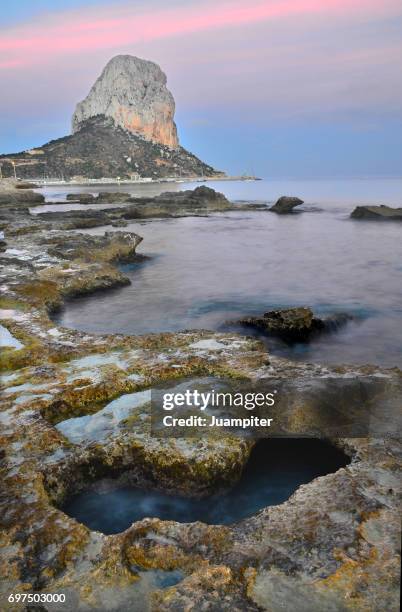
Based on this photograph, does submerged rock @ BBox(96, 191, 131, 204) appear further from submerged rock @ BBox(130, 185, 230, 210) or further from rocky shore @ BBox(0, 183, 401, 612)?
rocky shore @ BBox(0, 183, 401, 612)

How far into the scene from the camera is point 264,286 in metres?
19.1

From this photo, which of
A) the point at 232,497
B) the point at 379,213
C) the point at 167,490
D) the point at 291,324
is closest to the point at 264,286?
the point at 291,324

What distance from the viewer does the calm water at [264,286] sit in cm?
1254

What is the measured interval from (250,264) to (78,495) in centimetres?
2027

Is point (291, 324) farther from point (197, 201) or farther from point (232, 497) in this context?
point (197, 201)

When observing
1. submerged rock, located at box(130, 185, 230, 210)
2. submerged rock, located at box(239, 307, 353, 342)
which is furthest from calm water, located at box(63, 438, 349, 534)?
submerged rock, located at box(130, 185, 230, 210)

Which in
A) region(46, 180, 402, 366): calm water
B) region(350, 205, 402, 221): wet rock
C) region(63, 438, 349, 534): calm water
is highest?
region(350, 205, 402, 221): wet rock

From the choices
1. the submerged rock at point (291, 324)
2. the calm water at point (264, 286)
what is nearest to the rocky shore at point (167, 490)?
the submerged rock at point (291, 324)

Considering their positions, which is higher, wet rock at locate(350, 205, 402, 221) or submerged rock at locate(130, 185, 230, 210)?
submerged rock at locate(130, 185, 230, 210)

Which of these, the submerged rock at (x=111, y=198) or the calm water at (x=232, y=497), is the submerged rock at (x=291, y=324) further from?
the submerged rock at (x=111, y=198)

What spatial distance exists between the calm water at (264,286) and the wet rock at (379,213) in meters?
6.86

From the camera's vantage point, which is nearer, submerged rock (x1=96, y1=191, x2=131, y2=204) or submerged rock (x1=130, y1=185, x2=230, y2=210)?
submerged rock (x1=130, y1=185, x2=230, y2=210)

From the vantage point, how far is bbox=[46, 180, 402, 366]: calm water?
12539 millimetres

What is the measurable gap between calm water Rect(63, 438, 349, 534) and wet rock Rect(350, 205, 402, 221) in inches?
1706
